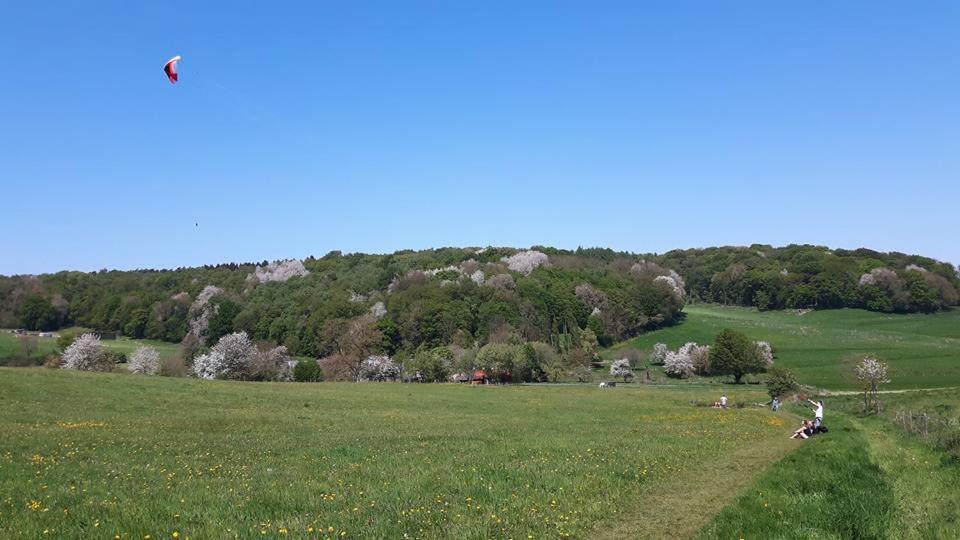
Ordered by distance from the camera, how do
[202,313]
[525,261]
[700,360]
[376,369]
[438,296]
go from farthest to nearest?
1. [525,261]
2. [202,313]
3. [438,296]
4. [700,360]
5. [376,369]

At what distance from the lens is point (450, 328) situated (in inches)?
4988

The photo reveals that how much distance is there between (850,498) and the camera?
512 inches

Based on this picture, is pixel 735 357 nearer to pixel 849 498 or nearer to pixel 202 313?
pixel 849 498

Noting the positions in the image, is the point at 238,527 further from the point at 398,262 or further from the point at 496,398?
the point at 398,262

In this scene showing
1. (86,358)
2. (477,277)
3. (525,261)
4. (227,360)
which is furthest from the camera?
(525,261)

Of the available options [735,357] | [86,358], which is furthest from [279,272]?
[735,357]

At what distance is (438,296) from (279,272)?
73745 millimetres

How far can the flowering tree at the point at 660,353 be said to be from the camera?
131 metres

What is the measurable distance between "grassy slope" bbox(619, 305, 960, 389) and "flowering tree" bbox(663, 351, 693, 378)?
15.8 m

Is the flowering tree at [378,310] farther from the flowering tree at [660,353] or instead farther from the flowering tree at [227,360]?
the flowering tree at [660,353]

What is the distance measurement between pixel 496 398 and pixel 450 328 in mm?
73355

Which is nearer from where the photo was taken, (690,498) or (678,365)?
(690,498)

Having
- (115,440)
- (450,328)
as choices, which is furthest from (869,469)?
(450,328)

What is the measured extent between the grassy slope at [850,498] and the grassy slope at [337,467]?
1224mm
